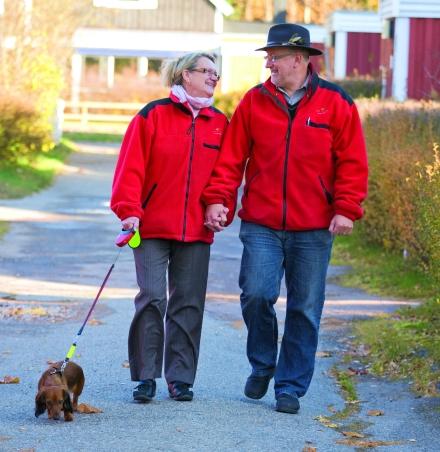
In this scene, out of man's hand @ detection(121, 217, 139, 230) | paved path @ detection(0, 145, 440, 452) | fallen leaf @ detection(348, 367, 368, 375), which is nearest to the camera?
paved path @ detection(0, 145, 440, 452)

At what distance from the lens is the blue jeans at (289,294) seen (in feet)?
22.7

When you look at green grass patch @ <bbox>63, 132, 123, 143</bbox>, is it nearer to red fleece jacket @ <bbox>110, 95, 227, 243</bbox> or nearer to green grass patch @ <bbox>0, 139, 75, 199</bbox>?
green grass patch @ <bbox>0, 139, 75, 199</bbox>

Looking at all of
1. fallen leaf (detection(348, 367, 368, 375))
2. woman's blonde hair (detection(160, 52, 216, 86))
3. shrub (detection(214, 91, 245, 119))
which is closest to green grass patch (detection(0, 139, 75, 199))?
shrub (detection(214, 91, 245, 119))

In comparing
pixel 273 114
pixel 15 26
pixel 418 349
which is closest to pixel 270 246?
pixel 273 114

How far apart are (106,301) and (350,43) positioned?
2349 centimetres

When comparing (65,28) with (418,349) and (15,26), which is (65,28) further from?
(418,349)

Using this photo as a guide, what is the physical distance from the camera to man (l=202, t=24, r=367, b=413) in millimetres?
6801

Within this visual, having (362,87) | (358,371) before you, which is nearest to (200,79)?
(358,371)

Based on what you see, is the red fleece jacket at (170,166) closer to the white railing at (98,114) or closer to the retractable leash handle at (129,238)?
the retractable leash handle at (129,238)

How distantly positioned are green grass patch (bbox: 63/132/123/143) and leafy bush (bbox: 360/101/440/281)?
987 inches

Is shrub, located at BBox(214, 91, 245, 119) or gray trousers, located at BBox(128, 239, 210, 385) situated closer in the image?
gray trousers, located at BBox(128, 239, 210, 385)

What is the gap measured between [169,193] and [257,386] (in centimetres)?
120

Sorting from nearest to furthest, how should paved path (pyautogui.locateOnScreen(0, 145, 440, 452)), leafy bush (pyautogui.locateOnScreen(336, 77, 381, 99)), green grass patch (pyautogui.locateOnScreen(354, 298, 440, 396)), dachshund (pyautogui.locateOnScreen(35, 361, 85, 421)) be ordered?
1. paved path (pyautogui.locateOnScreen(0, 145, 440, 452))
2. dachshund (pyautogui.locateOnScreen(35, 361, 85, 421))
3. green grass patch (pyautogui.locateOnScreen(354, 298, 440, 396))
4. leafy bush (pyautogui.locateOnScreen(336, 77, 381, 99))

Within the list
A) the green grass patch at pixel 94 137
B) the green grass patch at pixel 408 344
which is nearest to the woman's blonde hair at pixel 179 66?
the green grass patch at pixel 408 344
